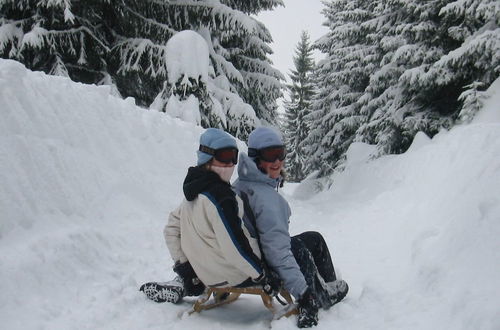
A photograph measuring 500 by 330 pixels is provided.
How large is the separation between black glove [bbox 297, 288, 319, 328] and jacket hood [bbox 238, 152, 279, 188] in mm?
912

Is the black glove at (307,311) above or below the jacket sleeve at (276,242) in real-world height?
below

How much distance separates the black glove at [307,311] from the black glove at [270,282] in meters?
0.21

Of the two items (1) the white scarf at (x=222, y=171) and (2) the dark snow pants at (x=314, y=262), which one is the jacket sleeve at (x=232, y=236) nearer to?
(1) the white scarf at (x=222, y=171)

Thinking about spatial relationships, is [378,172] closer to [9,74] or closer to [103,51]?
[103,51]

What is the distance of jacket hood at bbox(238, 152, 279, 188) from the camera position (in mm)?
3543

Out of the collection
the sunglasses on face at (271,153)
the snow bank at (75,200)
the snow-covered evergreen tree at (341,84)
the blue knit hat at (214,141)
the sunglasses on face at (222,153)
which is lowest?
the snow-covered evergreen tree at (341,84)

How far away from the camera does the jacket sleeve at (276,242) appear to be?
3.35 meters

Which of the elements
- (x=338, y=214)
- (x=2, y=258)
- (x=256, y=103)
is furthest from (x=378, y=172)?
(x=2, y=258)

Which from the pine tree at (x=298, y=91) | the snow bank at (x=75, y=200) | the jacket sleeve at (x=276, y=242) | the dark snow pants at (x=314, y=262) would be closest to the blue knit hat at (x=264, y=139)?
the jacket sleeve at (x=276, y=242)

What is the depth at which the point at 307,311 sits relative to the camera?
333cm

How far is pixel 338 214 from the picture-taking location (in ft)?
30.7

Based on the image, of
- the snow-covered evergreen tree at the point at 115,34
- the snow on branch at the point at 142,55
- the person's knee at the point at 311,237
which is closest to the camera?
the person's knee at the point at 311,237

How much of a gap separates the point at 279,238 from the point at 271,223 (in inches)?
5.1

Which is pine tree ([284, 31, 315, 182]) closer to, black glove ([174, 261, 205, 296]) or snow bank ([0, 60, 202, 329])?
snow bank ([0, 60, 202, 329])
